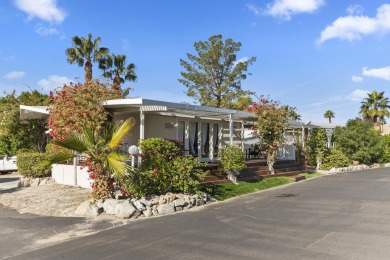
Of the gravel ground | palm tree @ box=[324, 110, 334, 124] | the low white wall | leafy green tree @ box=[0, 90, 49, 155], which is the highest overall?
palm tree @ box=[324, 110, 334, 124]

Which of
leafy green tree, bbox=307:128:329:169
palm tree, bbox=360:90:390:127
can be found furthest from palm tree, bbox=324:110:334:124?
leafy green tree, bbox=307:128:329:169

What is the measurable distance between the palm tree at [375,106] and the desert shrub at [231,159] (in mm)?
37676

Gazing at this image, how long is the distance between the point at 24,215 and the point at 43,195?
8.38 ft

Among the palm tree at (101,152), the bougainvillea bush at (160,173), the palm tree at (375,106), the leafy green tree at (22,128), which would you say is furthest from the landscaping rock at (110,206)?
the palm tree at (375,106)

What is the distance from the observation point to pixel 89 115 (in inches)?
447

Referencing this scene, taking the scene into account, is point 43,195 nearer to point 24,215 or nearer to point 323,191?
point 24,215

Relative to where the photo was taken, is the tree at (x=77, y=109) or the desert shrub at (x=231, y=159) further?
the desert shrub at (x=231, y=159)

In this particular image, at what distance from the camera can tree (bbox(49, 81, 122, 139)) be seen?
11.3 m

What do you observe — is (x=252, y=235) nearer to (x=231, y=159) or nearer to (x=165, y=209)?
(x=165, y=209)

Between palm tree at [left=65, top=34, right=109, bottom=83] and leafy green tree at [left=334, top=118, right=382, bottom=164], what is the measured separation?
19.1m

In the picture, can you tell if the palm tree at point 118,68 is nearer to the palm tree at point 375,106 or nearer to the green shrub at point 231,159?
the green shrub at point 231,159

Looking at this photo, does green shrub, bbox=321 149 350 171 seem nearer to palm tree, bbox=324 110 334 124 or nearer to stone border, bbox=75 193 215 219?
stone border, bbox=75 193 215 219

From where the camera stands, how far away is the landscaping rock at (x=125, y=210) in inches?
343

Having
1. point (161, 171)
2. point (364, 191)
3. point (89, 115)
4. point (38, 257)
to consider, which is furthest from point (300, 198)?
point (38, 257)
